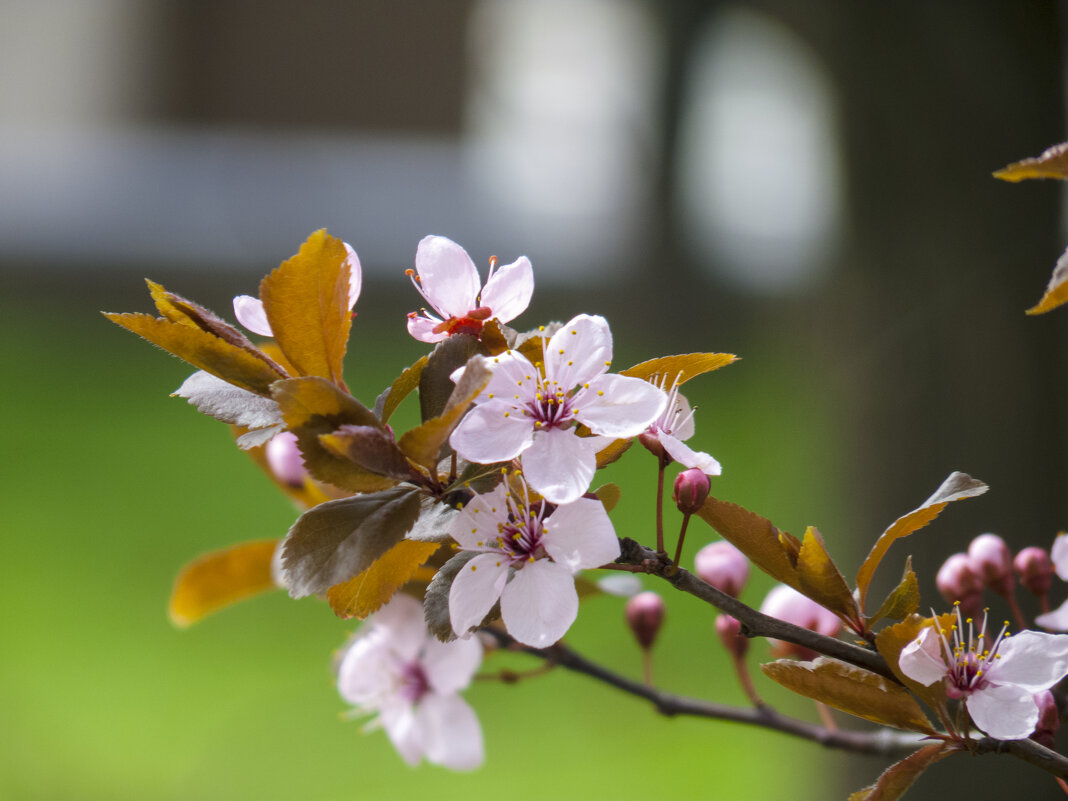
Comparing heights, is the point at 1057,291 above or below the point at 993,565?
above

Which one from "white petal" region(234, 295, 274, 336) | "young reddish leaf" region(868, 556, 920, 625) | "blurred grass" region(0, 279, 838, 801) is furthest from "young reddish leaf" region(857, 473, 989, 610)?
"blurred grass" region(0, 279, 838, 801)

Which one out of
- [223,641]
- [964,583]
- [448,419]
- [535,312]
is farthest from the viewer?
[535,312]

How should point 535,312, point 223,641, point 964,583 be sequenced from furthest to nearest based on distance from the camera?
point 535,312 < point 223,641 < point 964,583

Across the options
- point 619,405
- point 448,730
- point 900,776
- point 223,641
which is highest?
point 619,405

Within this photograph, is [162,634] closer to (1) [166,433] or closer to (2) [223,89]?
(1) [166,433]

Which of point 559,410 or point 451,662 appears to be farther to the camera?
point 451,662

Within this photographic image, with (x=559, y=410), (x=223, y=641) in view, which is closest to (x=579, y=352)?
(x=559, y=410)

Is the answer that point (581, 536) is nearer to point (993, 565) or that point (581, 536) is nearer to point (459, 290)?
point (459, 290)
